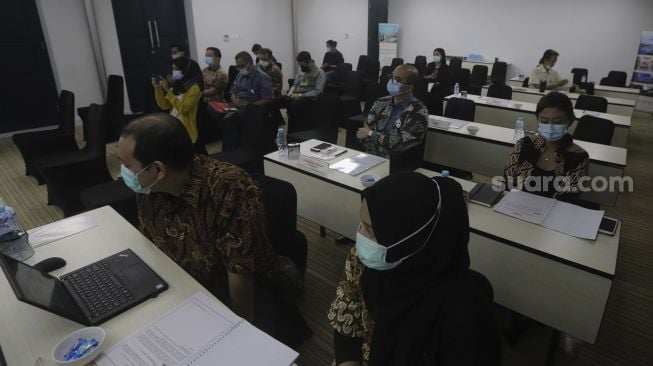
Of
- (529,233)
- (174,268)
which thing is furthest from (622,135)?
(174,268)

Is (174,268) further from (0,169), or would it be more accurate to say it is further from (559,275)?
(0,169)

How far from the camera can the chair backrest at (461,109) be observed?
4012 millimetres

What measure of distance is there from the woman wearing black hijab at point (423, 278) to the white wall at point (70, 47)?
23.2ft

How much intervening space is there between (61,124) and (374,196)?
4368 millimetres

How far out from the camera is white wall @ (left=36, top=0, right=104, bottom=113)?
5.99 meters

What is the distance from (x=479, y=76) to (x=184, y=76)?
17.3 ft

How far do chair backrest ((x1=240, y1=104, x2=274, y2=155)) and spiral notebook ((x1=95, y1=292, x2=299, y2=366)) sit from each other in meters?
2.42

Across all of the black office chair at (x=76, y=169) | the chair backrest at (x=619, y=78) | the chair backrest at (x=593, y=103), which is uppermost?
the chair backrest at (x=619, y=78)

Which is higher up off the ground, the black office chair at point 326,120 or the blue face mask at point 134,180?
the blue face mask at point 134,180

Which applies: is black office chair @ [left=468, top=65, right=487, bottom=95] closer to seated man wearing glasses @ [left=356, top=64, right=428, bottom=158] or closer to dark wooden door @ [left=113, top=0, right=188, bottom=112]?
seated man wearing glasses @ [left=356, top=64, right=428, bottom=158]

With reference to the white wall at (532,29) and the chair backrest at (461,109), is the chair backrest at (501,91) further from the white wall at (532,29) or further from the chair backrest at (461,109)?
the white wall at (532,29)

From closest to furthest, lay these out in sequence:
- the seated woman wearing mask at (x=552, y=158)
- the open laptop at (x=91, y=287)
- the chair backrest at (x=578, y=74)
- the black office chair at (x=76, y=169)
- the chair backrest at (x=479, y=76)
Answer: the open laptop at (x=91, y=287) → the seated woman wearing mask at (x=552, y=158) → the black office chair at (x=76, y=169) → the chair backrest at (x=578, y=74) → the chair backrest at (x=479, y=76)

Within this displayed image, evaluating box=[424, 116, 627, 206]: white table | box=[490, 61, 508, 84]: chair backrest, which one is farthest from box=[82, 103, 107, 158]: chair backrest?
box=[490, 61, 508, 84]: chair backrest

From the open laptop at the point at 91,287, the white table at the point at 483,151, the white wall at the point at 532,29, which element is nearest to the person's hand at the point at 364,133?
the white table at the point at 483,151
